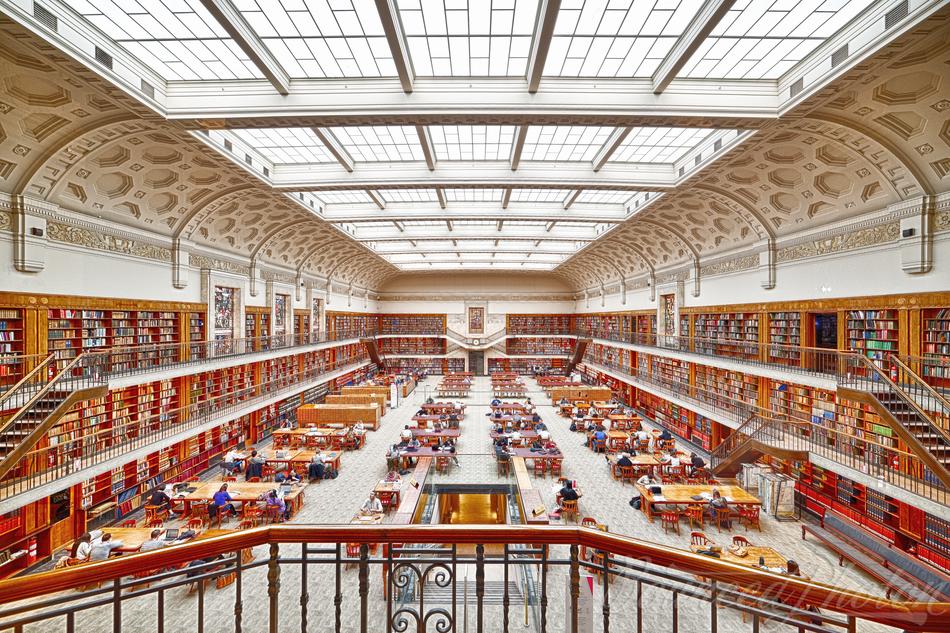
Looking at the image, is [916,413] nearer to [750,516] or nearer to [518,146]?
[750,516]

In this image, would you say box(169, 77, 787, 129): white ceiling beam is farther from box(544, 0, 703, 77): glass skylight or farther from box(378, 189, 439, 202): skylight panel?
box(378, 189, 439, 202): skylight panel

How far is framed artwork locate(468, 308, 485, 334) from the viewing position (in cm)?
3022

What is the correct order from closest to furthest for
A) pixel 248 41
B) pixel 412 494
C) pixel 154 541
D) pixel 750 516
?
pixel 248 41 → pixel 154 541 → pixel 750 516 → pixel 412 494

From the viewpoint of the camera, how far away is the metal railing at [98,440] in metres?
6.95

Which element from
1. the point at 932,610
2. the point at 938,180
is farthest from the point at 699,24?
the point at 932,610

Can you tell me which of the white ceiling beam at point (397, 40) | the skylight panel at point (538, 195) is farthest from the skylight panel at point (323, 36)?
the skylight panel at point (538, 195)

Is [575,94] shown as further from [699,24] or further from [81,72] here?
[81,72]

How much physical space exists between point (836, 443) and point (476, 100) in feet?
31.0

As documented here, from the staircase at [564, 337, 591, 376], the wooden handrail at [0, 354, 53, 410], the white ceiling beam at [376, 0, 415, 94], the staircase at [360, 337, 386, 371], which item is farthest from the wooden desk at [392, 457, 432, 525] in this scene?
the staircase at [564, 337, 591, 376]

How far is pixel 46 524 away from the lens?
26.1ft

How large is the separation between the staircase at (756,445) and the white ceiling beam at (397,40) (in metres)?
10.2

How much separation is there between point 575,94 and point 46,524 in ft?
41.7

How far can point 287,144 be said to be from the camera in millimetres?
10062

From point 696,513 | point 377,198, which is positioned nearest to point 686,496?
point 696,513
